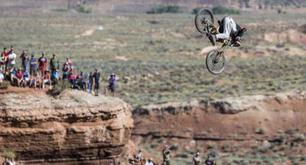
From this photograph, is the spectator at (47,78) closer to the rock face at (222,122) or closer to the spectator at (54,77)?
the spectator at (54,77)

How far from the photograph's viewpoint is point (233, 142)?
127 ft

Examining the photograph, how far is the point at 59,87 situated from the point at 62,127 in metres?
1.27

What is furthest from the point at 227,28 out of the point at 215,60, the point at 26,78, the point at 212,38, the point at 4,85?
the point at 26,78

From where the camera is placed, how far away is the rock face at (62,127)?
2553 centimetres

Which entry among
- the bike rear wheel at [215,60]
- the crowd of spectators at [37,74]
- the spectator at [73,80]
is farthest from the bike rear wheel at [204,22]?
the spectator at [73,80]

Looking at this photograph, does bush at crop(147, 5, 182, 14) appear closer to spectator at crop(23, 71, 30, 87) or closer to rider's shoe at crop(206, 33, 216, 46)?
spectator at crop(23, 71, 30, 87)

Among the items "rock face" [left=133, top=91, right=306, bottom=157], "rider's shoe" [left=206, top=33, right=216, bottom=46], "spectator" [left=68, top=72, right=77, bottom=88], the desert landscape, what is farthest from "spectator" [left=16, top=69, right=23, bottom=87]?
"rock face" [left=133, top=91, right=306, bottom=157]

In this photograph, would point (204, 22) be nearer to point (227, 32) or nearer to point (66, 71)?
point (227, 32)

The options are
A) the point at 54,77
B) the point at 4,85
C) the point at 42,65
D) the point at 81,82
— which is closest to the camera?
the point at 4,85

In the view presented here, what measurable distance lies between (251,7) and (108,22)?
46.3m

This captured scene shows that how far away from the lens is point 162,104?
41.8 meters

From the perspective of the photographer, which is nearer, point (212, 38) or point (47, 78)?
point (212, 38)

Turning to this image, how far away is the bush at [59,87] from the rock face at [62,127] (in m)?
0.18

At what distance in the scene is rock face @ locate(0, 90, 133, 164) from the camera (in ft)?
83.8
